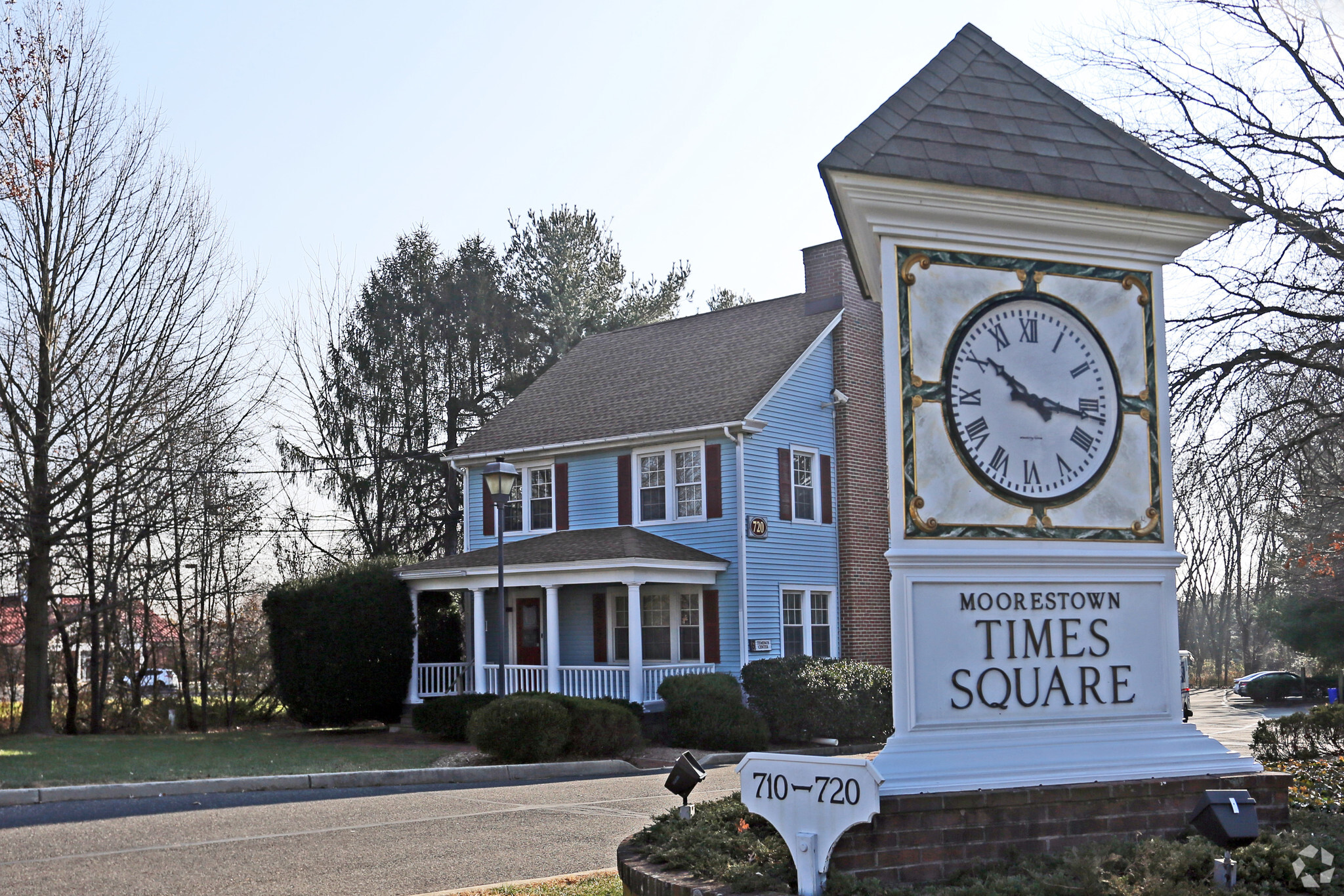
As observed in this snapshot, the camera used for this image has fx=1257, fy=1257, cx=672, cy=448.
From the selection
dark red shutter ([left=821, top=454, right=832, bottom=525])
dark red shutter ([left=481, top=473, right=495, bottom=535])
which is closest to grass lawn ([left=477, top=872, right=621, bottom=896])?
dark red shutter ([left=821, top=454, right=832, bottom=525])

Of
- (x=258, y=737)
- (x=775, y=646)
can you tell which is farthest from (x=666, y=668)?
(x=258, y=737)

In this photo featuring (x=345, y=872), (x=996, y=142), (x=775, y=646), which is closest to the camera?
(x=996, y=142)

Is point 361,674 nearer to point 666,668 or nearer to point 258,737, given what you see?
point 258,737

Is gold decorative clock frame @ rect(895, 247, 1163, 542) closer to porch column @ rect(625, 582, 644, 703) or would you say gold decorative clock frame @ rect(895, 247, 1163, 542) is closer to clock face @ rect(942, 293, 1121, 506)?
clock face @ rect(942, 293, 1121, 506)

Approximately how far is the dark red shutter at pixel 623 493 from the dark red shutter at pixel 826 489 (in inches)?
158

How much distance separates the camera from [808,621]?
2605 centimetres

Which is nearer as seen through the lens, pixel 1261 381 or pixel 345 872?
pixel 345 872

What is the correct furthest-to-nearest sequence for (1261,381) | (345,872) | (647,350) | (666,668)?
(647,350) → (666,668) → (1261,381) → (345,872)

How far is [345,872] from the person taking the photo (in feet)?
28.6

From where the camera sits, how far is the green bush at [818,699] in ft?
74.6

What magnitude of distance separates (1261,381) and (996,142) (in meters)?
8.32

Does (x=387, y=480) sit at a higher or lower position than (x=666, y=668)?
higher

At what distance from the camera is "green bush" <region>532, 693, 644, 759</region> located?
18.5 metres

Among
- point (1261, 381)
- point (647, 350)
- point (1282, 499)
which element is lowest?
point (1282, 499)
